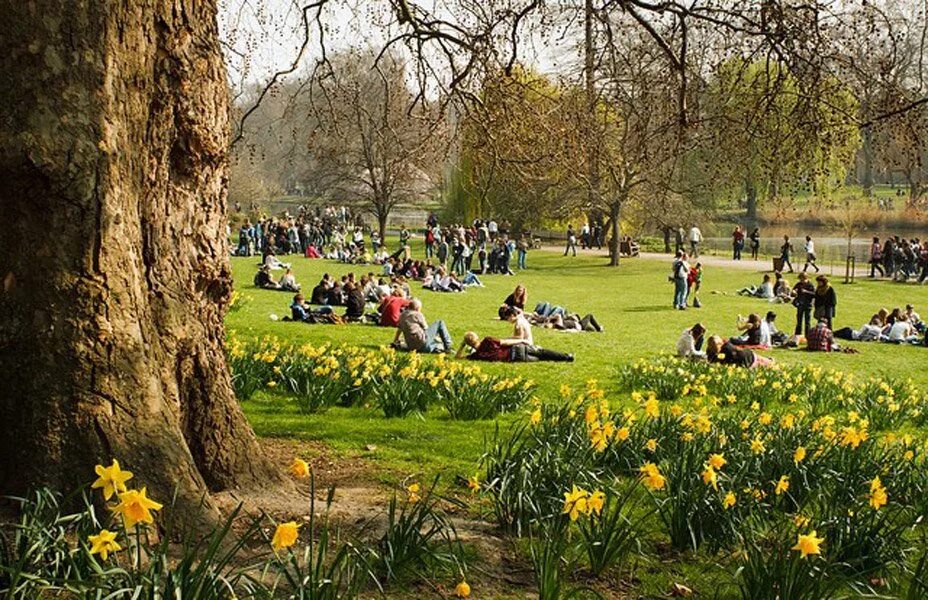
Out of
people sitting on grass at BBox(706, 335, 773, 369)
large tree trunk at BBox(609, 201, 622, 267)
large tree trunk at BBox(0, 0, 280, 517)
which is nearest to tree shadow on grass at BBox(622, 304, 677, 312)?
people sitting on grass at BBox(706, 335, 773, 369)

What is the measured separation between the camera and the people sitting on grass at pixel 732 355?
1236 cm

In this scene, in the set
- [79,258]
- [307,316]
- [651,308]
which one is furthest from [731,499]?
[651,308]

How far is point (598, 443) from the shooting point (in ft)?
13.4

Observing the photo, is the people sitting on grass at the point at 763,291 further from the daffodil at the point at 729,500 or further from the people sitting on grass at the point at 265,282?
the daffodil at the point at 729,500

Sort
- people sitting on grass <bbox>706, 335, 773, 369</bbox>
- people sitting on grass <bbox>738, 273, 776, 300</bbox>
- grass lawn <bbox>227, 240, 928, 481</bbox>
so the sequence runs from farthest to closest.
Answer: people sitting on grass <bbox>738, 273, 776, 300</bbox> < people sitting on grass <bbox>706, 335, 773, 369</bbox> < grass lawn <bbox>227, 240, 928, 481</bbox>

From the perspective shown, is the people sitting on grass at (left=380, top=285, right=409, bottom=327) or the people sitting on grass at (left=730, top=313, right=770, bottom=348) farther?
the people sitting on grass at (left=380, top=285, right=409, bottom=327)

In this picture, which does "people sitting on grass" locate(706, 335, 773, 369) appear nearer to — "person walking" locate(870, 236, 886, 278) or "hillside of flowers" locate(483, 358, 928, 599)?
"hillside of flowers" locate(483, 358, 928, 599)

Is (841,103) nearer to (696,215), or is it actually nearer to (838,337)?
(838,337)

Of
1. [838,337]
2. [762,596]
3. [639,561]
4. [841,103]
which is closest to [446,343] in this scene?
[841,103]

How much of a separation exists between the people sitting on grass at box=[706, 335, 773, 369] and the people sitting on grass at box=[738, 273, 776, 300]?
1301 cm

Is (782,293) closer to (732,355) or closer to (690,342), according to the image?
(690,342)

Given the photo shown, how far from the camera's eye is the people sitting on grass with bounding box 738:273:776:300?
25234mm

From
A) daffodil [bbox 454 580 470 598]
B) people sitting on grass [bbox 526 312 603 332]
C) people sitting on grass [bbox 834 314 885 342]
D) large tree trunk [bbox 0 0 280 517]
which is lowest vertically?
people sitting on grass [bbox 834 314 885 342]

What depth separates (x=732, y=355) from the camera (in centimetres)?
1254
